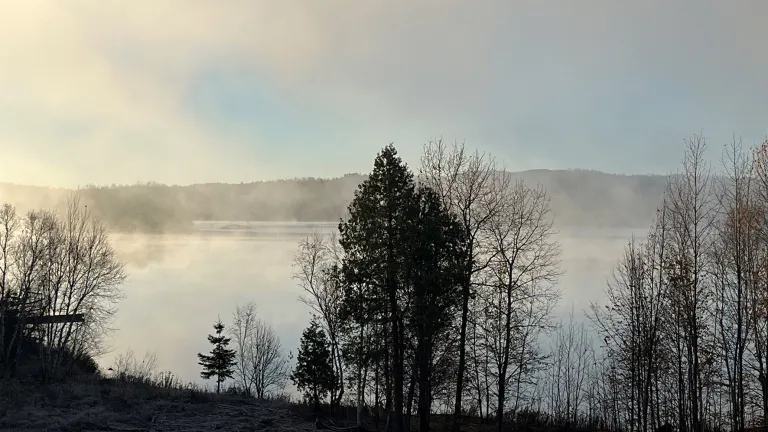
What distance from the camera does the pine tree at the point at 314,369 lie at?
26.4 m

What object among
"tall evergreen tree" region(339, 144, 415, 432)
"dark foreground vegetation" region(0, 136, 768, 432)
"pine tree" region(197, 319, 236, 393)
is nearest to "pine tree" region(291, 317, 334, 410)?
"dark foreground vegetation" region(0, 136, 768, 432)

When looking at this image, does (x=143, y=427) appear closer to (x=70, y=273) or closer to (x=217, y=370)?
(x=70, y=273)

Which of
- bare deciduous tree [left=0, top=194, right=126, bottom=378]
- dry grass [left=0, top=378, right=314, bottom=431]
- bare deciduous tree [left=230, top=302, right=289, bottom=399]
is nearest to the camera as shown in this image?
dry grass [left=0, top=378, right=314, bottom=431]

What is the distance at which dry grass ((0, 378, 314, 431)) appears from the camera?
1928 cm

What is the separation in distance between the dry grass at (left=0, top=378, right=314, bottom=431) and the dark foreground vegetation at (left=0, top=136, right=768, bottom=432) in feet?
0.37

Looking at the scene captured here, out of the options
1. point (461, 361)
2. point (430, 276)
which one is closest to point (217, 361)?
point (461, 361)

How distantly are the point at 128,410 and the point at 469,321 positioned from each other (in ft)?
51.3

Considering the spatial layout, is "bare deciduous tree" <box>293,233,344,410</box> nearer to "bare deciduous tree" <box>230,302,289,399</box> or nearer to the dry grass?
the dry grass

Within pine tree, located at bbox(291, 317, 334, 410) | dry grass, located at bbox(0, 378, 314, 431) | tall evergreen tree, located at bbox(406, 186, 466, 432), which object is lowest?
dry grass, located at bbox(0, 378, 314, 431)

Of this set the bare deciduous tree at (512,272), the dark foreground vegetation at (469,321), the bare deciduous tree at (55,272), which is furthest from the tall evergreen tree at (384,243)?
the bare deciduous tree at (55,272)

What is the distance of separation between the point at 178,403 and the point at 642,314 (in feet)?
77.6

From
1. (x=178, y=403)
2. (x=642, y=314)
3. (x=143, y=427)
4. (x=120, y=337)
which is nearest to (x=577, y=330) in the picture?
(x=642, y=314)

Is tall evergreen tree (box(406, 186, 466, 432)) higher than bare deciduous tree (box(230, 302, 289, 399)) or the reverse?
higher

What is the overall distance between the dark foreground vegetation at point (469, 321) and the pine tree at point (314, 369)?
79 millimetres
